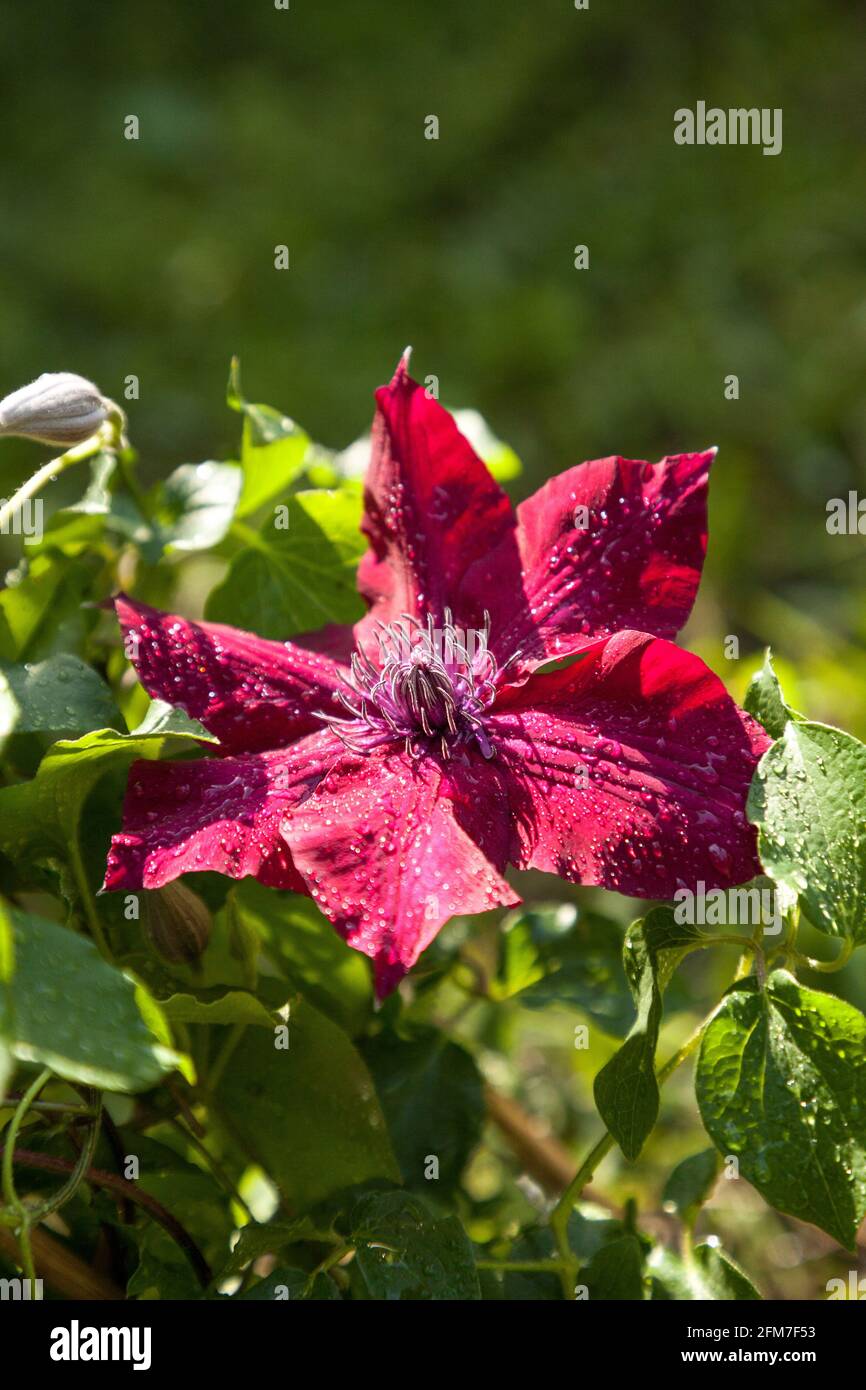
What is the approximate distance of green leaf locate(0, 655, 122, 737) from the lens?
59 cm

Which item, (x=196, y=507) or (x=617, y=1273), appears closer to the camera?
(x=617, y=1273)

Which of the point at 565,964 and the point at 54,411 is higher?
the point at 54,411

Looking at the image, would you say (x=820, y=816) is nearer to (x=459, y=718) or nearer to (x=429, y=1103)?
(x=459, y=718)

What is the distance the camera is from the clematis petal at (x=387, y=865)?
53 centimetres

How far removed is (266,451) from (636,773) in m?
0.29

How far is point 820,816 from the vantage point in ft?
1.76

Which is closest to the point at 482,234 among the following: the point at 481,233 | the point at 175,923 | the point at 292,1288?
the point at 481,233

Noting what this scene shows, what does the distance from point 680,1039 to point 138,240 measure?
175 cm

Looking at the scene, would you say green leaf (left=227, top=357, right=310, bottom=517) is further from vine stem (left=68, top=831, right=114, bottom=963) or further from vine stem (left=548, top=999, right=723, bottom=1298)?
vine stem (left=548, top=999, right=723, bottom=1298)

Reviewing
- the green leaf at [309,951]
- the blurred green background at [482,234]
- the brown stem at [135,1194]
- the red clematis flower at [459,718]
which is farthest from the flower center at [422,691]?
the blurred green background at [482,234]

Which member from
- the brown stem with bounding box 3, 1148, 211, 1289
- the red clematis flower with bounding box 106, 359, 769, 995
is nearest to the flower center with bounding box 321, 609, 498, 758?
the red clematis flower with bounding box 106, 359, 769, 995

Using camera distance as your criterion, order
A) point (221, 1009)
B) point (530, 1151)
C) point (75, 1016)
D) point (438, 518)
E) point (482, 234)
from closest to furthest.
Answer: point (75, 1016) < point (221, 1009) < point (438, 518) < point (530, 1151) < point (482, 234)

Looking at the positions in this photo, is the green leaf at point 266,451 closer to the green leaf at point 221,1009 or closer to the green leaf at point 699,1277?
the green leaf at point 221,1009

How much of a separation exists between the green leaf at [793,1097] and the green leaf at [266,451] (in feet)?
1.24
